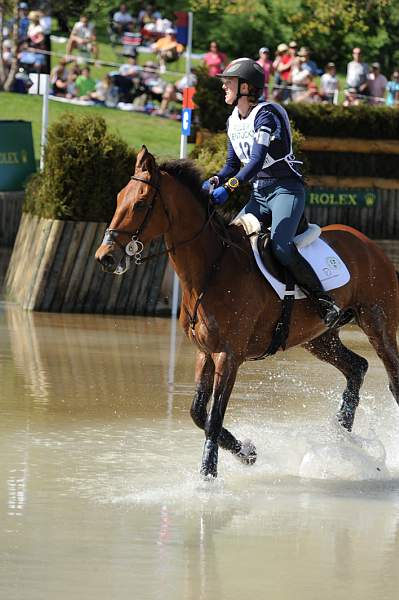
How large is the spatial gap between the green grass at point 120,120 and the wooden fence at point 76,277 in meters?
11.1

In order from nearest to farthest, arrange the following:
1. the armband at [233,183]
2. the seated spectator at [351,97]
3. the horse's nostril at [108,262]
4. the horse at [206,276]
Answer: the horse's nostril at [108,262]
the horse at [206,276]
the armband at [233,183]
the seated spectator at [351,97]

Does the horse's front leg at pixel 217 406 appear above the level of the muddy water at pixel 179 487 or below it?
above

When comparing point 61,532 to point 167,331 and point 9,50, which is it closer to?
point 167,331

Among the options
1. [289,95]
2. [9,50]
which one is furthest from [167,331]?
[9,50]

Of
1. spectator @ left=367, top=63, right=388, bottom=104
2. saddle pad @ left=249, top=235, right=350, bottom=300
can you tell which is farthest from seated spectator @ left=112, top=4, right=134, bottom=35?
saddle pad @ left=249, top=235, right=350, bottom=300

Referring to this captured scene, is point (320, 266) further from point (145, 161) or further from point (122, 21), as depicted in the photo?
point (122, 21)

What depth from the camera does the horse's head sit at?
7684mm

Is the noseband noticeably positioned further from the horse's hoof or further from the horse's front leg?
the horse's hoof

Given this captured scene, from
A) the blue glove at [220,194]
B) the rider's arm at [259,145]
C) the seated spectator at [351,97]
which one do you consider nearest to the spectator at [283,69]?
the seated spectator at [351,97]

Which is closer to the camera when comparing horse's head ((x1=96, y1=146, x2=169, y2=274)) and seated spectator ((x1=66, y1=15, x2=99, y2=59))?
horse's head ((x1=96, y1=146, x2=169, y2=274))

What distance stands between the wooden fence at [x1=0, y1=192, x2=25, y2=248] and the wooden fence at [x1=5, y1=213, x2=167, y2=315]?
4316 millimetres

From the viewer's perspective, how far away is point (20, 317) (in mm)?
15031

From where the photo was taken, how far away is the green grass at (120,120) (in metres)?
27.3

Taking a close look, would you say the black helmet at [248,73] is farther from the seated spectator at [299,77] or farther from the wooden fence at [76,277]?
the seated spectator at [299,77]
